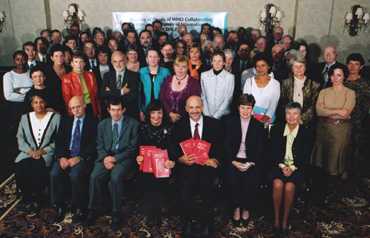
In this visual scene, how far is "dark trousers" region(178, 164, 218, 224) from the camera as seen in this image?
3627mm

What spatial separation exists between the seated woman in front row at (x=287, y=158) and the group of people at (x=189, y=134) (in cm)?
1

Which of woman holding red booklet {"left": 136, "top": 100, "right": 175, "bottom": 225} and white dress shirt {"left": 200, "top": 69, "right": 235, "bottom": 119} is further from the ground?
white dress shirt {"left": 200, "top": 69, "right": 235, "bottom": 119}

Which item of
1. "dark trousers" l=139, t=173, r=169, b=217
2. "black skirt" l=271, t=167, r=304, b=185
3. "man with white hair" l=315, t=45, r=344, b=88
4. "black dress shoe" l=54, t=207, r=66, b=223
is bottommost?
"black dress shoe" l=54, t=207, r=66, b=223

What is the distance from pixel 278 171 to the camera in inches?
144

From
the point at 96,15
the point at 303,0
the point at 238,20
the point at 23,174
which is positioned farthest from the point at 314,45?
the point at 23,174

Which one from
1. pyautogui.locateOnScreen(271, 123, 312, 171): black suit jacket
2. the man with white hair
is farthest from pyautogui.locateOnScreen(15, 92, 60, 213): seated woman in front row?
the man with white hair

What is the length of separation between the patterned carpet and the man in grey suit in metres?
0.18

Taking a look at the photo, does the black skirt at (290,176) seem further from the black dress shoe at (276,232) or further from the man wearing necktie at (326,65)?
the man wearing necktie at (326,65)

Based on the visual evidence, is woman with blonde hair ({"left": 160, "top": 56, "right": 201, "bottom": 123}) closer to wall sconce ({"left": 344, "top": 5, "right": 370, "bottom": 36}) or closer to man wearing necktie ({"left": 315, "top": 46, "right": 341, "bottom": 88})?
man wearing necktie ({"left": 315, "top": 46, "right": 341, "bottom": 88})

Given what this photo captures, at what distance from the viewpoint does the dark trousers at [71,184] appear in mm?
3725

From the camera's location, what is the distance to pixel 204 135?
3.80 metres

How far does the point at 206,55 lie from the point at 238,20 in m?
3.35

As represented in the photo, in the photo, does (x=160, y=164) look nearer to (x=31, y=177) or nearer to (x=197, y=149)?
(x=197, y=149)

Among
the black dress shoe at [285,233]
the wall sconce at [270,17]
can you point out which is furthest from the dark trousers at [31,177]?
the wall sconce at [270,17]
